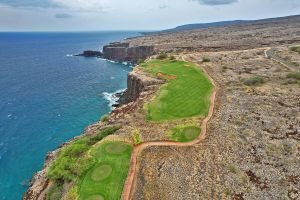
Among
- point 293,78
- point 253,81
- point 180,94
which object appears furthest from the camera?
point 293,78

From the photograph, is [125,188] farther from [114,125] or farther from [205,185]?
[114,125]

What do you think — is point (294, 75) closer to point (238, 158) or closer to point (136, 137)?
point (238, 158)

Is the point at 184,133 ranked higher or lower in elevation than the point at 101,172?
higher

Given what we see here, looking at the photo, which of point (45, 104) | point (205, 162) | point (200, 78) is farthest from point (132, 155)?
point (45, 104)

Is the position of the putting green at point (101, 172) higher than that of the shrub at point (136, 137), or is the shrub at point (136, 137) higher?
the shrub at point (136, 137)

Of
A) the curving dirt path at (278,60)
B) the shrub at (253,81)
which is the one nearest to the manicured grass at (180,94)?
the shrub at (253,81)

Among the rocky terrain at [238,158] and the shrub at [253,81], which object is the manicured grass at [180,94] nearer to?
the rocky terrain at [238,158]

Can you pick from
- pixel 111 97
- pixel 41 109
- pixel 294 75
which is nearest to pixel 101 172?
pixel 294 75

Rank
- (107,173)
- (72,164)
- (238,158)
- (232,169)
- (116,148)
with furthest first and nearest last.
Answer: (116,148) → (238,158) → (72,164) → (232,169) → (107,173)
